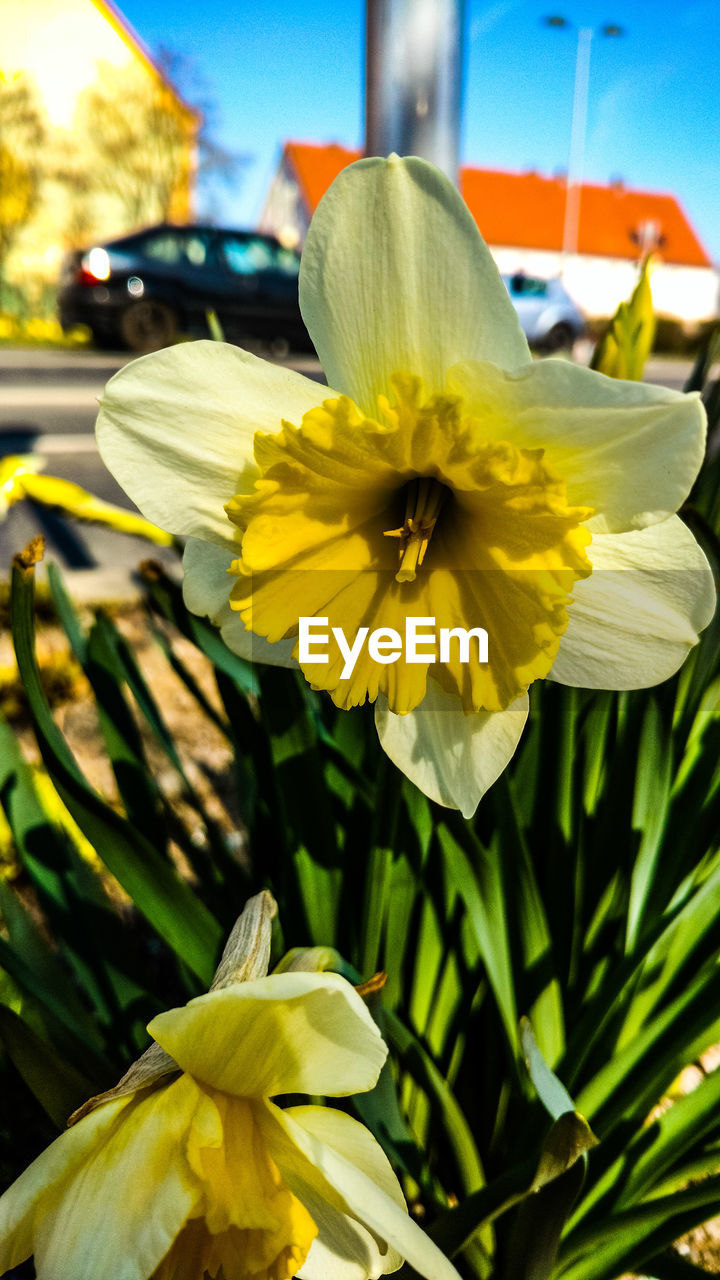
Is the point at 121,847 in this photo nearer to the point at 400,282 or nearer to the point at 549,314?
the point at 400,282

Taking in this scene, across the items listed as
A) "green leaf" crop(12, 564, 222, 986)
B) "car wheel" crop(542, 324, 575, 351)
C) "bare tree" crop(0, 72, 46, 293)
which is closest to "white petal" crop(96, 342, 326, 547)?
"green leaf" crop(12, 564, 222, 986)

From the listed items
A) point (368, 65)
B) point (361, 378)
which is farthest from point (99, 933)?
point (368, 65)

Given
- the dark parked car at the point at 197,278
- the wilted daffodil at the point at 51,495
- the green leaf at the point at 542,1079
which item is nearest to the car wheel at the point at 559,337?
the dark parked car at the point at 197,278

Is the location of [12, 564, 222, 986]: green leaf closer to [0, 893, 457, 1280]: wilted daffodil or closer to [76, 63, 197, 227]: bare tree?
[0, 893, 457, 1280]: wilted daffodil

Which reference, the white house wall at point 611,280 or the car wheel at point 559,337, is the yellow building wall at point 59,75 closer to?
the car wheel at point 559,337

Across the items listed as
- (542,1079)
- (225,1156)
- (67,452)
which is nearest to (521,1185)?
(542,1079)

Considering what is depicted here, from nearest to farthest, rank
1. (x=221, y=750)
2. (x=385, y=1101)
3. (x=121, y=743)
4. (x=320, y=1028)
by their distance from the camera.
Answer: (x=320, y=1028)
(x=385, y=1101)
(x=121, y=743)
(x=221, y=750)

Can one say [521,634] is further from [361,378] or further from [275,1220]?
[275,1220]
